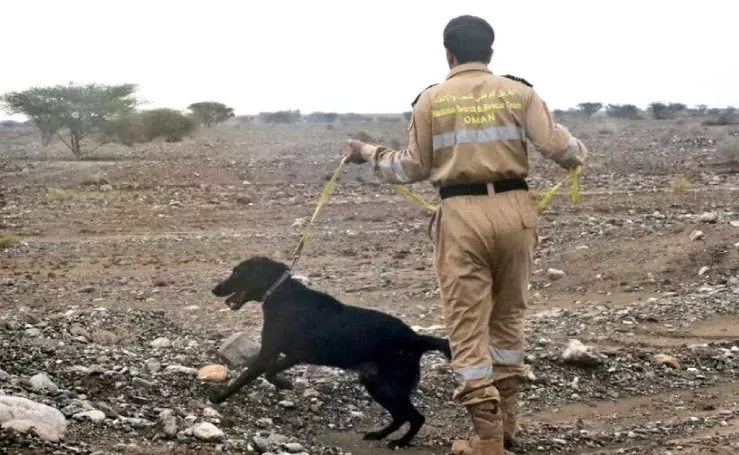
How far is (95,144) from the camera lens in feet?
112

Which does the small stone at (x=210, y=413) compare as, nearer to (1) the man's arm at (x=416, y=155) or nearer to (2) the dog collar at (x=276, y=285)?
Answer: (2) the dog collar at (x=276, y=285)

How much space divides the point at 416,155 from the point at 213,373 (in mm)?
2218

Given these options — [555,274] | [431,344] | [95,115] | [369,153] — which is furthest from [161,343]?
[95,115]

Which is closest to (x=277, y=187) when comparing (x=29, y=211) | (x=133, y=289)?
(x=29, y=211)

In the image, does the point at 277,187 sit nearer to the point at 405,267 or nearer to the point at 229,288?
the point at 405,267

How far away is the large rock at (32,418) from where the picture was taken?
4383mm

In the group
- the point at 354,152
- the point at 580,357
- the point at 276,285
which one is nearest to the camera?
the point at 354,152

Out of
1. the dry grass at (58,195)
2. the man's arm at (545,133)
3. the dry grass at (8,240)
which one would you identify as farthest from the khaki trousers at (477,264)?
the dry grass at (58,195)

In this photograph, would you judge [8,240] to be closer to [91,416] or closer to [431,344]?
[91,416]

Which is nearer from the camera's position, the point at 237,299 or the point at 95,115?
the point at 237,299

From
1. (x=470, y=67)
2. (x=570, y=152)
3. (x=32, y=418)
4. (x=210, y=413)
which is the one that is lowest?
(x=210, y=413)

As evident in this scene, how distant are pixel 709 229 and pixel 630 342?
4.42m

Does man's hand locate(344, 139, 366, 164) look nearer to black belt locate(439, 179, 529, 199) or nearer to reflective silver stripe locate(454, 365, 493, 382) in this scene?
black belt locate(439, 179, 529, 199)

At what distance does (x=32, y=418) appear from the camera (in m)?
4.47
